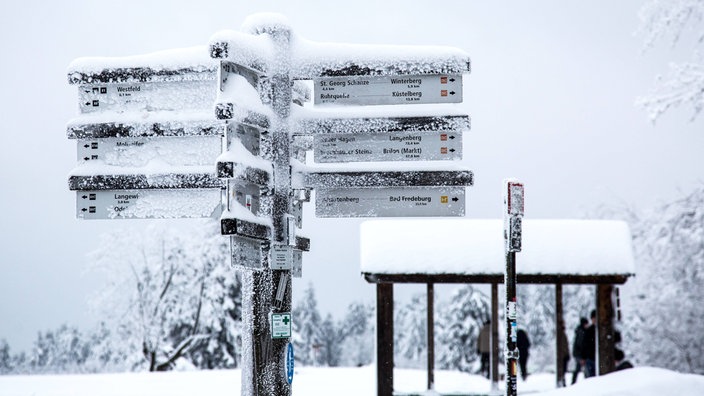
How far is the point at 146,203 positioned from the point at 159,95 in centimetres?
89

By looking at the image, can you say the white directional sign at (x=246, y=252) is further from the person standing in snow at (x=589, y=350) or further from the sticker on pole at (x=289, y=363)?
the person standing in snow at (x=589, y=350)

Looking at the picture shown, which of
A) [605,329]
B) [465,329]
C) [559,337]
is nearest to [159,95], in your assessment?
[605,329]

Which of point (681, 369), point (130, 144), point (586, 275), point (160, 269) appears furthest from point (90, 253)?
point (130, 144)

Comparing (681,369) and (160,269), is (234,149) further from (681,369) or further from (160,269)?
(160,269)

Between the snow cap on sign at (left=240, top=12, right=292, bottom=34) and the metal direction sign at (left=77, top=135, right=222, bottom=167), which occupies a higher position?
the snow cap on sign at (left=240, top=12, right=292, bottom=34)

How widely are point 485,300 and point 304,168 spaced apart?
47186 mm

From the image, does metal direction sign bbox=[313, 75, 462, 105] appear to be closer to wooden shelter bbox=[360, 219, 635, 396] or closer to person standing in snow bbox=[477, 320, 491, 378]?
wooden shelter bbox=[360, 219, 635, 396]

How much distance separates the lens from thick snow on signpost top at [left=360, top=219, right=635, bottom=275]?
15.1 m

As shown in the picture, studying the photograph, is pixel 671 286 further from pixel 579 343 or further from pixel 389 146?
pixel 389 146

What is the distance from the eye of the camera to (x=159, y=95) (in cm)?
727

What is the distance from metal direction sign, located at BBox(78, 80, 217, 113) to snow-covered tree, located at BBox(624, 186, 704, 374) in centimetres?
Answer: 1597

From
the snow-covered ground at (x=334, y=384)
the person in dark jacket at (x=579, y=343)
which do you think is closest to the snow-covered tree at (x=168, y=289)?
the snow-covered ground at (x=334, y=384)

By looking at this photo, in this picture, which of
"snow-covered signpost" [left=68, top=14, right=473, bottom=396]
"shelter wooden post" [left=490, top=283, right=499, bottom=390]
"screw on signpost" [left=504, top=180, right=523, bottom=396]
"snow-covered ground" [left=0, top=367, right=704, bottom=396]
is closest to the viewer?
"snow-covered signpost" [left=68, top=14, right=473, bottom=396]

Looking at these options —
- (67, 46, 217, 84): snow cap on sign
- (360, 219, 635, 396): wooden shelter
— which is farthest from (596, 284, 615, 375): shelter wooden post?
(67, 46, 217, 84): snow cap on sign
